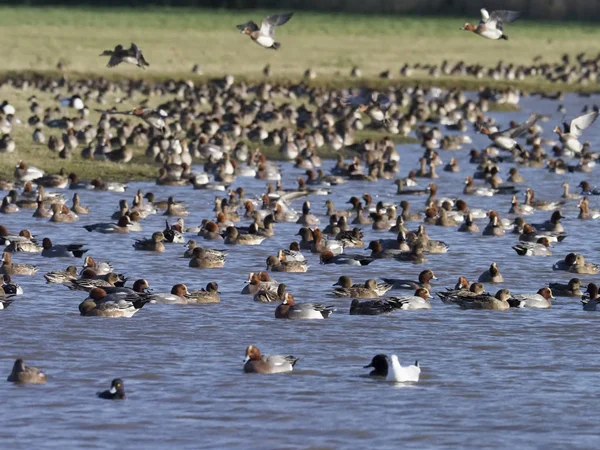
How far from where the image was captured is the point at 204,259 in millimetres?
25156

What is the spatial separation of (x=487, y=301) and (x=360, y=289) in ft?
6.55

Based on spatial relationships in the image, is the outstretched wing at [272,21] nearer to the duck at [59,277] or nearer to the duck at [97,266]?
the duck at [97,266]

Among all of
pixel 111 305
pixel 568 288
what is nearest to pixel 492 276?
pixel 568 288

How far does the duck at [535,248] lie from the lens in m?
27.1

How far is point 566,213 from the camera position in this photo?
33.4m

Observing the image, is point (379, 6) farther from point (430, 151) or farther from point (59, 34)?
point (430, 151)

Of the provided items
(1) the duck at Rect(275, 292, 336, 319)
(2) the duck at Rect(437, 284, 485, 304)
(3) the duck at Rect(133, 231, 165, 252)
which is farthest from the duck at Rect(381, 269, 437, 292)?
(3) the duck at Rect(133, 231, 165, 252)

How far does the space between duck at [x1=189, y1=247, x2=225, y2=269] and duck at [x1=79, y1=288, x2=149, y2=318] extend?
4.52 metres

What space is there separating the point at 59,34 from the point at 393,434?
73.3m

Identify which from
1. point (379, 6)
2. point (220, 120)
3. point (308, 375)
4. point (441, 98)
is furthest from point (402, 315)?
point (379, 6)

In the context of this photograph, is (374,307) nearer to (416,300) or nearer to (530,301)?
(416,300)

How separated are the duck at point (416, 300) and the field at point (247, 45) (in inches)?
769

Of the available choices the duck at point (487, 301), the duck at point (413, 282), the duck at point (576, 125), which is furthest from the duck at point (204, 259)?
the duck at point (576, 125)

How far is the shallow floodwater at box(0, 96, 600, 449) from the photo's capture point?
14.5 metres
